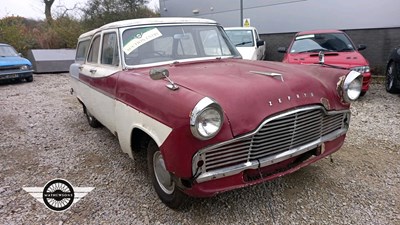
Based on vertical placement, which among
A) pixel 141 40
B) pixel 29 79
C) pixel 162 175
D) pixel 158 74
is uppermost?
pixel 141 40

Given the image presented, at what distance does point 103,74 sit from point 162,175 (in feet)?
5.21

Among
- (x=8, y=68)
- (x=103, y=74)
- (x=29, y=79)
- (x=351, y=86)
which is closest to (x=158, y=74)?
(x=103, y=74)

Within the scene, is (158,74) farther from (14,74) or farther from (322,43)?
(14,74)

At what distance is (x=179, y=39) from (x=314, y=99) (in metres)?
1.78

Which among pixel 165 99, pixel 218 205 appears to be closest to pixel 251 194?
pixel 218 205

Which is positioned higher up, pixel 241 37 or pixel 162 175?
pixel 241 37

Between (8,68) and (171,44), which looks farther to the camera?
(8,68)

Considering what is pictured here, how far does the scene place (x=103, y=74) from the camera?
148 inches

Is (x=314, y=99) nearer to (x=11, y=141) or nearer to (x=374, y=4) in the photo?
(x=11, y=141)

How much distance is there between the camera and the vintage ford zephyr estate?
2.26 metres

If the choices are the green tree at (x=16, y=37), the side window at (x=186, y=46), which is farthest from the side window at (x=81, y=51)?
the green tree at (x=16, y=37)

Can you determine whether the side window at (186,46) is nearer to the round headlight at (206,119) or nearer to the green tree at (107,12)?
the round headlight at (206,119)

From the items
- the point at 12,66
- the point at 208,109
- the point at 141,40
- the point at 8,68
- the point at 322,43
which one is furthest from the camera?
the point at 12,66

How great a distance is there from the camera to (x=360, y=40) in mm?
10188
